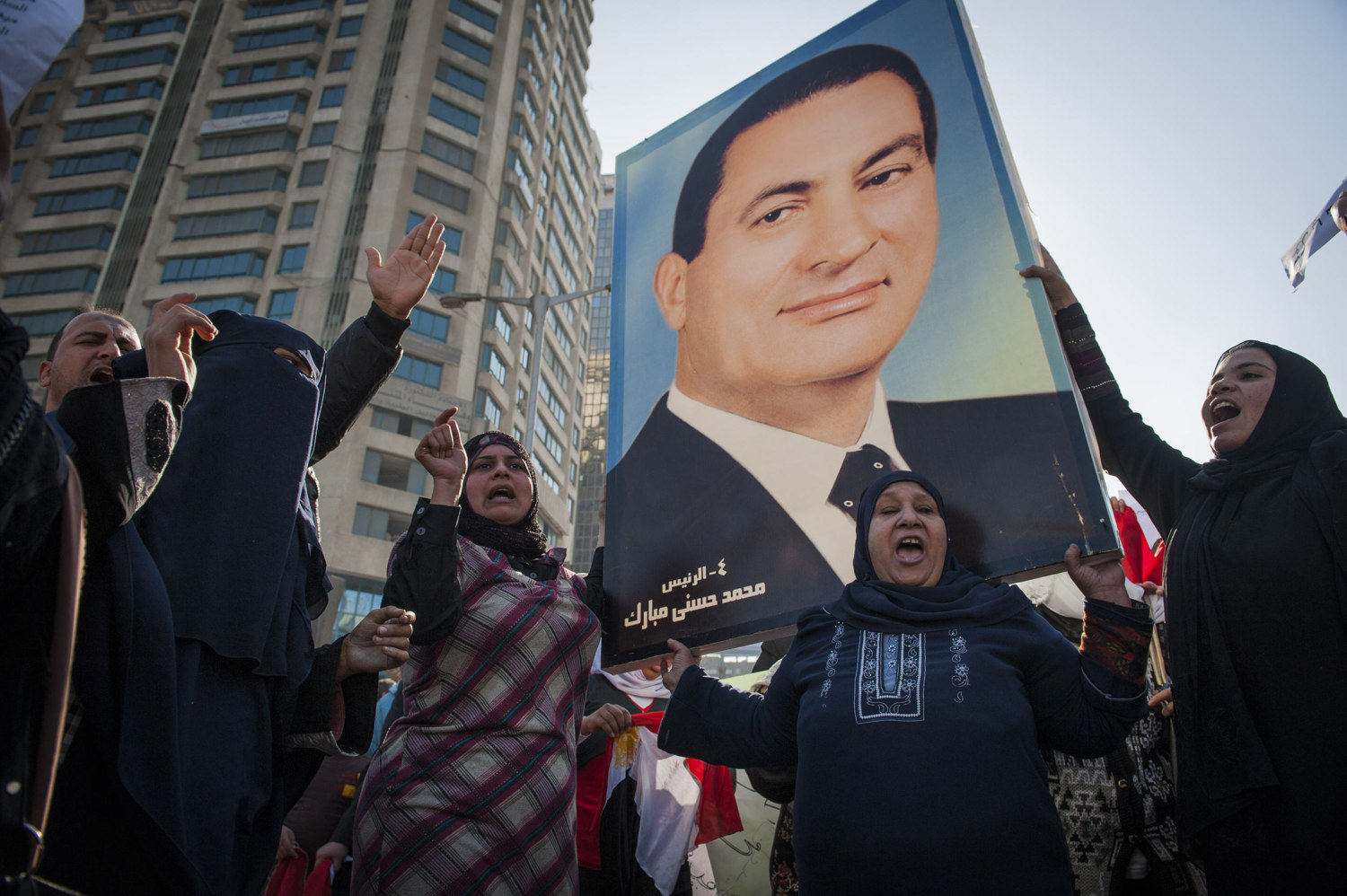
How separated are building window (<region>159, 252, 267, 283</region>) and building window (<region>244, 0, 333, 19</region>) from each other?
10725mm

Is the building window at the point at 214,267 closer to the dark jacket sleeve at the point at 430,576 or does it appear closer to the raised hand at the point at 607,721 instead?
the raised hand at the point at 607,721

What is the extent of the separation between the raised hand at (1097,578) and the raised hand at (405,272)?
1700 millimetres

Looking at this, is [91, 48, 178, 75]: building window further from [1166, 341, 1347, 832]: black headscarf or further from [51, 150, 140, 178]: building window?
[1166, 341, 1347, 832]: black headscarf

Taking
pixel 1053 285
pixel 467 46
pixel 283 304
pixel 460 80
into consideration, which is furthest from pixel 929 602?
pixel 467 46

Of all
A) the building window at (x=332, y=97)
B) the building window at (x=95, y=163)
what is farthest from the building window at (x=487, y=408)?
the building window at (x=95, y=163)

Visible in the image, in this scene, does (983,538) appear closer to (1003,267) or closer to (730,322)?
(1003,267)

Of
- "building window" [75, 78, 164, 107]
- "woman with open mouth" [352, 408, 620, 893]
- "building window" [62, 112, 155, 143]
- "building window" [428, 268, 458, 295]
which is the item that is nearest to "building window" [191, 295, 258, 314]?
"building window" [428, 268, 458, 295]

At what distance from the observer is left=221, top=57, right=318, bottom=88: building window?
96.6ft

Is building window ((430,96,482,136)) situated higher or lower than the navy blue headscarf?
higher

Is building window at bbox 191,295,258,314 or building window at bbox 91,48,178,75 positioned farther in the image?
building window at bbox 91,48,178,75

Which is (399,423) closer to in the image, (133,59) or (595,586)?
(133,59)

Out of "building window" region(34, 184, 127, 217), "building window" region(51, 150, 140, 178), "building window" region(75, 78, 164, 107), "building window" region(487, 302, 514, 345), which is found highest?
"building window" region(75, 78, 164, 107)

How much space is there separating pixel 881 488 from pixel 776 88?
165cm

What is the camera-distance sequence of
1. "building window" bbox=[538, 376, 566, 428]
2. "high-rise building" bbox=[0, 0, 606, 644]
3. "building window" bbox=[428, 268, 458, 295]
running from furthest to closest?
"building window" bbox=[538, 376, 566, 428]
"building window" bbox=[428, 268, 458, 295]
"high-rise building" bbox=[0, 0, 606, 644]
